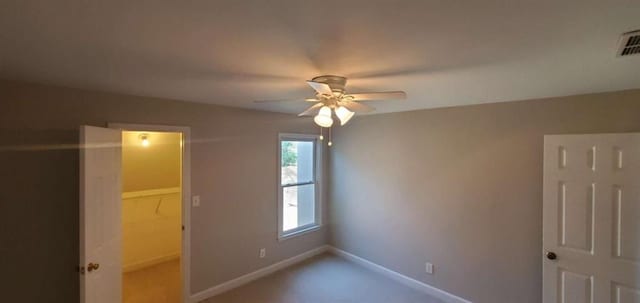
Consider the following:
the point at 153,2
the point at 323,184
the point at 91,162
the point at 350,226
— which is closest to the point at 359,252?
the point at 350,226

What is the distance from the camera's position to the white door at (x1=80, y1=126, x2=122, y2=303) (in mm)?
2191

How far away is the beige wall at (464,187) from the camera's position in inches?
110

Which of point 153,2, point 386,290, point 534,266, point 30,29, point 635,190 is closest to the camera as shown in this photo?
point 153,2

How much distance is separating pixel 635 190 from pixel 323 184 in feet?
11.8

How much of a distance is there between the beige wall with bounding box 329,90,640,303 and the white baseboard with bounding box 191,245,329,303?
0.68 metres

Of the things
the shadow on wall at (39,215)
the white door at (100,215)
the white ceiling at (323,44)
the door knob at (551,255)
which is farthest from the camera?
the door knob at (551,255)

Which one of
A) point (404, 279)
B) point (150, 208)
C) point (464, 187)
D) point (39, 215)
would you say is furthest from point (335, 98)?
point (150, 208)

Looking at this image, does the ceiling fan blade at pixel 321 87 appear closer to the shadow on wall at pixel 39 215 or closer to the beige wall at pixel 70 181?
the beige wall at pixel 70 181

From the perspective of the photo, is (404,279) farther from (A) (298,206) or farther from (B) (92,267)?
(B) (92,267)

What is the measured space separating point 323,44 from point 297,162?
3297mm

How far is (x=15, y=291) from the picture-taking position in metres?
2.35

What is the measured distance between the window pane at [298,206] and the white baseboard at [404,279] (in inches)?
29.2

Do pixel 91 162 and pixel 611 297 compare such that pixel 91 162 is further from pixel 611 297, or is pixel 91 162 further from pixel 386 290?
pixel 611 297

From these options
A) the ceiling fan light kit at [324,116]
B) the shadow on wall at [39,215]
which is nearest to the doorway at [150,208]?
the shadow on wall at [39,215]
